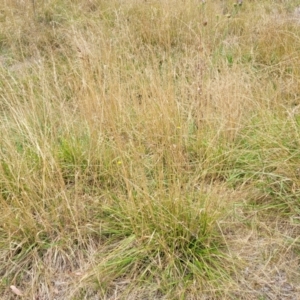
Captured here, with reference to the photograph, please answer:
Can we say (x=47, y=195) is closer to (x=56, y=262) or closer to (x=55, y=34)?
(x=56, y=262)

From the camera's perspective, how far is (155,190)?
1.84 meters

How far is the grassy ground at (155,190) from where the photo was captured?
1.53 meters

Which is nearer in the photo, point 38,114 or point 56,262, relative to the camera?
point 56,262

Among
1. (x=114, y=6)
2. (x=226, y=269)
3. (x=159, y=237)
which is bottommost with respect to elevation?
(x=226, y=269)

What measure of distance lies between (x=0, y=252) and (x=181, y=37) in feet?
8.80

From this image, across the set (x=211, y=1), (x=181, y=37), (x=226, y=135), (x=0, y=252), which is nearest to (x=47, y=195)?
(x=0, y=252)

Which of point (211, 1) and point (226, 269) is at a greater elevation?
point (211, 1)

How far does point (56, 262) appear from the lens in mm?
1628

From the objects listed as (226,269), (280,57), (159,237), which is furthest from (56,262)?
(280,57)

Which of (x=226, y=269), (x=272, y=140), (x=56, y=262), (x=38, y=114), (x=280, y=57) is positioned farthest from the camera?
(x=280, y=57)

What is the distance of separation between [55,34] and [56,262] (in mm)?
2763

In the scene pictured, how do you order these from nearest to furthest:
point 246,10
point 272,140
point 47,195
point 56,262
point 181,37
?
1. point 56,262
2. point 47,195
3. point 272,140
4. point 181,37
5. point 246,10

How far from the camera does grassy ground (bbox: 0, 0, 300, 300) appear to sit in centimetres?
153

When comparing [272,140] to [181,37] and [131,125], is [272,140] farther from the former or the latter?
[181,37]
